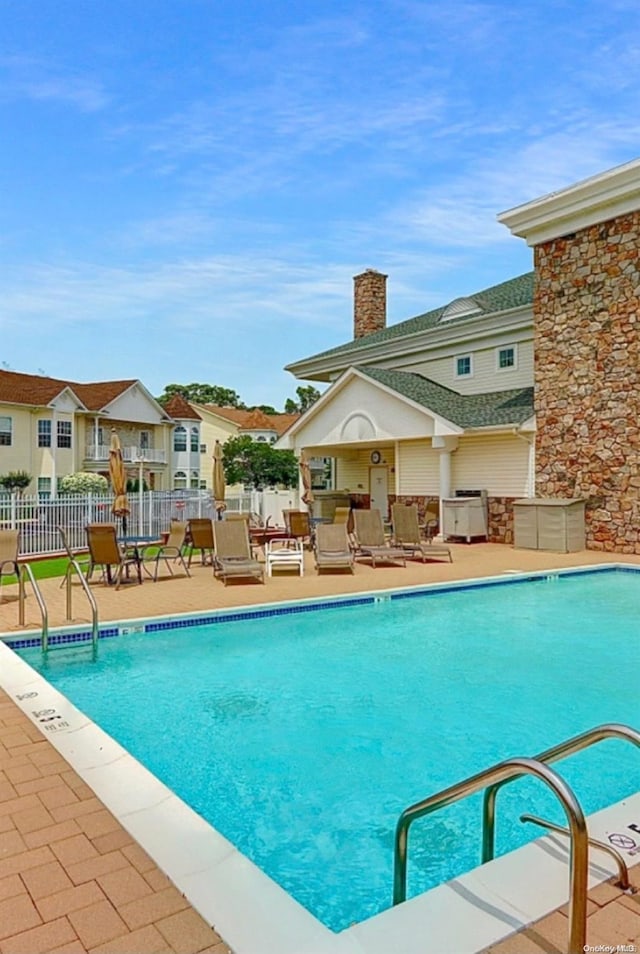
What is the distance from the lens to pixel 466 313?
78.9 ft

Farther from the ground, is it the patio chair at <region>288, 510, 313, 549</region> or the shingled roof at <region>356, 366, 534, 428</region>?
the shingled roof at <region>356, 366, 534, 428</region>

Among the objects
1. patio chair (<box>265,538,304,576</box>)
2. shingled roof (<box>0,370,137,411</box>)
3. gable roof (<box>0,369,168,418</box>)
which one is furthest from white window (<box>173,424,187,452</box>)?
patio chair (<box>265,538,304,576</box>)

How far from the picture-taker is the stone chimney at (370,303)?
31.6m

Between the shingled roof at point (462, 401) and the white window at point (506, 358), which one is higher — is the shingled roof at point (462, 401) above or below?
below

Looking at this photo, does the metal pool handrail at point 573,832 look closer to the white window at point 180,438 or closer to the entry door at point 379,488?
the entry door at point 379,488

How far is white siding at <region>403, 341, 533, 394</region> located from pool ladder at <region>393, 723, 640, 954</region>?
19931 mm

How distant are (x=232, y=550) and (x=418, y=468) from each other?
11.3 m

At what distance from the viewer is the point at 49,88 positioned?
13.7m

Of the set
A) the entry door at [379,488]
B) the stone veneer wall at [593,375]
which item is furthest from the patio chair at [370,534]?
the entry door at [379,488]

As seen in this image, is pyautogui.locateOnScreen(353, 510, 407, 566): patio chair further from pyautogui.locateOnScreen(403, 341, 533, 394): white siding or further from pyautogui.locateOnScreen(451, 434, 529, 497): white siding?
pyautogui.locateOnScreen(403, 341, 533, 394): white siding

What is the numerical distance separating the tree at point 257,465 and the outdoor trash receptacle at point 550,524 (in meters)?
32.6

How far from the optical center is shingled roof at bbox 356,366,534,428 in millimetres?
20016

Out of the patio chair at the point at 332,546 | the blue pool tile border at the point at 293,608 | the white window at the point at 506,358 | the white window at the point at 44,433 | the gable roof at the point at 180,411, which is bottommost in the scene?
the blue pool tile border at the point at 293,608

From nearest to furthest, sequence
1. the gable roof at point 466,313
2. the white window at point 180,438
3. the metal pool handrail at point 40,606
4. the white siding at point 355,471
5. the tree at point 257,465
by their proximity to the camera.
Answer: the metal pool handrail at point 40,606, the gable roof at point 466,313, the white siding at point 355,471, the tree at point 257,465, the white window at point 180,438
